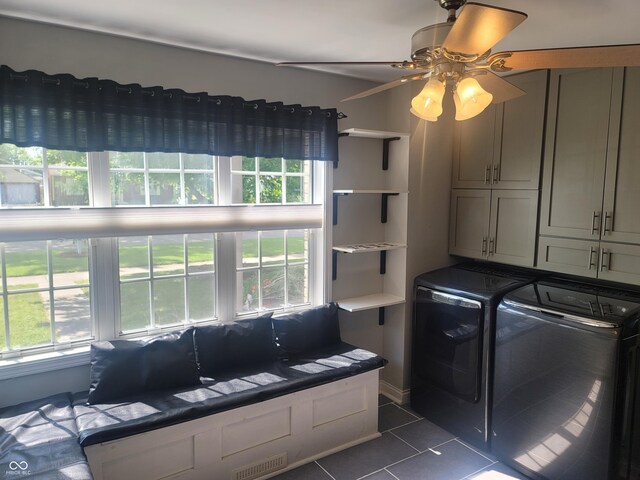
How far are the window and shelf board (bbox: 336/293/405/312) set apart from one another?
8.6 inches

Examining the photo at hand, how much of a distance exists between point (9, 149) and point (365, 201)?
89.3 inches

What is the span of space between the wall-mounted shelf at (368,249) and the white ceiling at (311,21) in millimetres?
1286

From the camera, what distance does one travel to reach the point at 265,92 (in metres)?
2.91

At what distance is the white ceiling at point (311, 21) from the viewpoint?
1.89 meters

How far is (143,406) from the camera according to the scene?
220cm

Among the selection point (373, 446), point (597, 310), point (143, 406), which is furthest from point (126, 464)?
point (597, 310)

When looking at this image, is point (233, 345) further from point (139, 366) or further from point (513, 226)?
point (513, 226)

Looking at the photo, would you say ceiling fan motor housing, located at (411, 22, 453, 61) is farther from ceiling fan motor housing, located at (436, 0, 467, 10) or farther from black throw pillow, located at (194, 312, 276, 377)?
black throw pillow, located at (194, 312, 276, 377)

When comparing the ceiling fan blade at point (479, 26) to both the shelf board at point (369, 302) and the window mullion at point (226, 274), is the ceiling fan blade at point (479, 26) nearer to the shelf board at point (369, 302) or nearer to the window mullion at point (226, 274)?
the window mullion at point (226, 274)

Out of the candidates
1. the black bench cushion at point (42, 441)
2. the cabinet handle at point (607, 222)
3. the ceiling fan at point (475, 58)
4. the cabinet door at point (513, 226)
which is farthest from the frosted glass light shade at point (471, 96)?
the black bench cushion at point (42, 441)

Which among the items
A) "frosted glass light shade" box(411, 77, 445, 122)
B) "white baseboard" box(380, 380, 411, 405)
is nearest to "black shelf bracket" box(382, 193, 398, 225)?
"white baseboard" box(380, 380, 411, 405)

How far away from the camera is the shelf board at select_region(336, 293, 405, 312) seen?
10.3 feet

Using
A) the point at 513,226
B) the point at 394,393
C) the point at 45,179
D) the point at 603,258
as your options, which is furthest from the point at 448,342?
the point at 45,179

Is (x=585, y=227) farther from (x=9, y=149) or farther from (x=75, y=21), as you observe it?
(x=9, y=149)
